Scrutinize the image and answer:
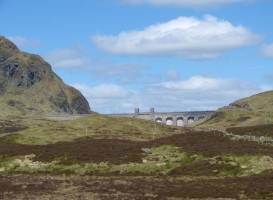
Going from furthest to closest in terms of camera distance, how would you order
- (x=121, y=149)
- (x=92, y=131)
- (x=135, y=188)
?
(x=92, y=131) → (x=121, y=149) → (x=135, y=188)

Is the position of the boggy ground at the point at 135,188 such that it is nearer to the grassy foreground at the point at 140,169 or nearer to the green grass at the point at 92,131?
the grassy foreground at the point at 140,169

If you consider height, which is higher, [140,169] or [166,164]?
[166,164]

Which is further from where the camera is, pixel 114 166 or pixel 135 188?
pixel 114 166

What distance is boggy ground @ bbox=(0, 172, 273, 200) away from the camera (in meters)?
60.6

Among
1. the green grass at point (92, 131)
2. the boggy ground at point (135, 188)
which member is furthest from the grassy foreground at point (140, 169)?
the green grass at point (92, 131)

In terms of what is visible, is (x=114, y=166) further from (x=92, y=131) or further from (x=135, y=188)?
(x=92, y=131)

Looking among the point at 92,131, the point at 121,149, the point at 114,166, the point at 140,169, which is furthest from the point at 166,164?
the point at 92,131

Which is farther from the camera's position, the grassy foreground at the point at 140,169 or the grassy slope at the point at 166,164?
the grassy slope at the point at 166,164

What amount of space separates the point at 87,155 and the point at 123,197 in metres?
37.2

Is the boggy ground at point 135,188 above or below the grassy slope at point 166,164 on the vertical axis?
below

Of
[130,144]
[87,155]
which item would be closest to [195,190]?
[87,155]

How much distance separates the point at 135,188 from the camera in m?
67.2

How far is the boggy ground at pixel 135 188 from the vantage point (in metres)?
60.6

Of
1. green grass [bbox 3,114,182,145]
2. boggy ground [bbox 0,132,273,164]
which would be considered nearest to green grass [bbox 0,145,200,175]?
boggy ground [bbox 0,132,273,164]
